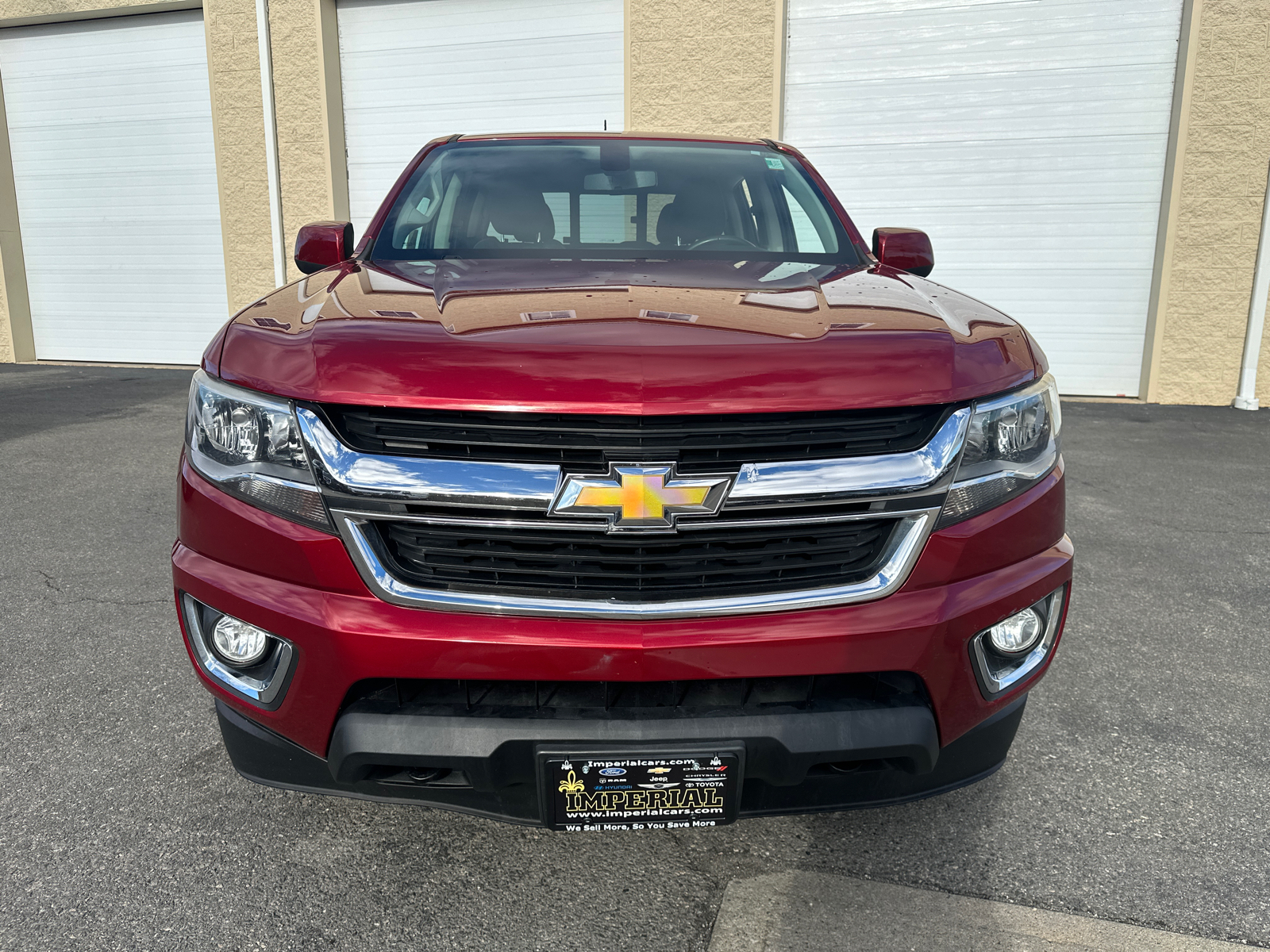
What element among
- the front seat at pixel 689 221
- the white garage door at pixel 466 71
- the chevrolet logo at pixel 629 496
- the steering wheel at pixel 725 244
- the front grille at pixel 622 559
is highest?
the white garage door at pixel 466 71

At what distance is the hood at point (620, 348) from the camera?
5.21 ft

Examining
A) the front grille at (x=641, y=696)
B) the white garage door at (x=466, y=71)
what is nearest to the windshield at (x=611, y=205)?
the front grille at (x=641, y=696)

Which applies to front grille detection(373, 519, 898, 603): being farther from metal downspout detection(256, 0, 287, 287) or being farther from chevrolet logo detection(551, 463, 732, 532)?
metal downspout detection(256, 0, 287, 287)

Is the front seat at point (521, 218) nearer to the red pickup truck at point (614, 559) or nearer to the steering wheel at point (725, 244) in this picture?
the steering wheel at point (725, 244)

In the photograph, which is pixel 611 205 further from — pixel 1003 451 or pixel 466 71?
pixel 466 71

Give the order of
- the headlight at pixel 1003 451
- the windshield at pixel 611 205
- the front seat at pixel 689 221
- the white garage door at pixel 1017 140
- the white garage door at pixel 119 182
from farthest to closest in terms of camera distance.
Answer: the white garage door at pixel 119 182 → the white garage door at pixel 1017 140 → the front seat at pixel 689 221 → the windshield at pixel 611 205 → the headlight at pixel 1003 451

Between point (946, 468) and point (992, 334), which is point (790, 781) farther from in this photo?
point (992, 334)

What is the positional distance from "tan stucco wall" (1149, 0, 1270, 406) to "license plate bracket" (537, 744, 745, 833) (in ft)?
27.4

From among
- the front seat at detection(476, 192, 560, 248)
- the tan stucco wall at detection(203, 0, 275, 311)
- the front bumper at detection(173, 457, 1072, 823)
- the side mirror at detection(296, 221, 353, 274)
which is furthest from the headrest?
the tan stucco wall at detection(203, 0, 275, 311)

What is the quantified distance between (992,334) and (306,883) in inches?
72.6

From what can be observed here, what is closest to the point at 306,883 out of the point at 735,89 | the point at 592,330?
the point at 592,330

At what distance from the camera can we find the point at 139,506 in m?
4.96

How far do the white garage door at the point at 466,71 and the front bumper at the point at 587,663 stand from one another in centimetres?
823

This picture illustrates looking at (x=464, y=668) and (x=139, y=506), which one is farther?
(x=139, y=506)
